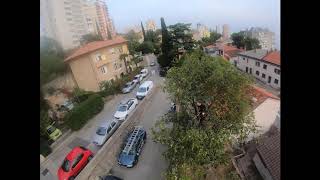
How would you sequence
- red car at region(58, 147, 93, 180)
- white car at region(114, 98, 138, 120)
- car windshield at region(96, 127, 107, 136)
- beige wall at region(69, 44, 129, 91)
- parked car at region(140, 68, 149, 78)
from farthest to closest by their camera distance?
parked car at region(140, 68, 149, 78) < white car at region(114, 98, 138, 120) < car windshield at region(96, 127, 107, 136) < beige wall at region(69, 44, 129, 91) < red car at region(58, 147, 93, 180)

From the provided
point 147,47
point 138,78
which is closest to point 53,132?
point 138,78

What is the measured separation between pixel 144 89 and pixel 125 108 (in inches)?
45.9

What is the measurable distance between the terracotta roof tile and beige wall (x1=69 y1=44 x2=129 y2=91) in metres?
3.66

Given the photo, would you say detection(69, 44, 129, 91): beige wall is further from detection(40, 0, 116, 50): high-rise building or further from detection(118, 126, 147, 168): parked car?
detection(118, 126, 147, 168): parked car

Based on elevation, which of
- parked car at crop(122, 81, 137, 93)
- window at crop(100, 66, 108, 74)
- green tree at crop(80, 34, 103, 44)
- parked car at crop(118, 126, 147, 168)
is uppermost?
green tree at crop(80, 34, 103, 44)

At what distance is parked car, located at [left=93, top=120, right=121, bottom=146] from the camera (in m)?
4.68

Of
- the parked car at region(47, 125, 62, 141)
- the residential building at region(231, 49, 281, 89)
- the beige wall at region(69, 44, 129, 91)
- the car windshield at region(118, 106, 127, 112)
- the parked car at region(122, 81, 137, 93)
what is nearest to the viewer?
the parked car at region(47, 125, 62, 141)

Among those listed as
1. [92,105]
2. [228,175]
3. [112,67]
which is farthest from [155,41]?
[228,175]

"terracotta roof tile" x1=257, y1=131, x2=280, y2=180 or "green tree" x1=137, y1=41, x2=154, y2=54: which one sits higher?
"green tree" x1=137, y1=41, x2=154, y2=54

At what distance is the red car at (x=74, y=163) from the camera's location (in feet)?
12.6

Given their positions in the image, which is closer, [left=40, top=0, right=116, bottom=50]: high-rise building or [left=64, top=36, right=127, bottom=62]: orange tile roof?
[left=40, top=0, right=116, bottom=50]: high-rise building

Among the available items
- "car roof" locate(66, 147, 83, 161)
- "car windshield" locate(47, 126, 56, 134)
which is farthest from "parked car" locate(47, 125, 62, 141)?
"car roof" locate(66, 147, 83, 161)
